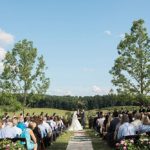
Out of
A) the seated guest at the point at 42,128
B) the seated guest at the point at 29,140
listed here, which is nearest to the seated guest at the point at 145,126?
the seated guest at the point at 29,140

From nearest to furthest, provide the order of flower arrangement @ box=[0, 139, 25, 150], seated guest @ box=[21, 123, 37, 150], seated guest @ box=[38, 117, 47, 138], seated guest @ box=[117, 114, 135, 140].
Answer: flower arrangement @ box=[0, 139, 25, 150], seated guest @ box=[21, 123, 37, 150], seated guest @ box=[117, 114, 135, 140], seated guest @ box=[38, 117, 47, 138]

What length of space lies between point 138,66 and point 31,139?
110 ft

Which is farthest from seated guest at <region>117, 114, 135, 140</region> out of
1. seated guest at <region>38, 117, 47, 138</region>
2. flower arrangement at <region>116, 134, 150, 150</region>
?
seated guest at <region>38, 117, 47, 138</region>

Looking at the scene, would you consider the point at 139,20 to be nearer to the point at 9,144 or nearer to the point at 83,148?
the point at 83,148

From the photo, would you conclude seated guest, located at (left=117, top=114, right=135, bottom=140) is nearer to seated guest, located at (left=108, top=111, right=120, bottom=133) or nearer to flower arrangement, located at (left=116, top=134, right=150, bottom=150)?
flower arrangement, located at (left=116, top=134, right=150, bottom=150)

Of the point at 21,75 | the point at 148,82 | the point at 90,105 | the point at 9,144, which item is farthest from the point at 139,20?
the point at 90,105

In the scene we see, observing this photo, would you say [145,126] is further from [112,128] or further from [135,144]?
[112,128]

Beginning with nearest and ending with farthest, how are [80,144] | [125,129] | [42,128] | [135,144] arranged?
[135,144]
[125,129]
[42,128]
[80,144]

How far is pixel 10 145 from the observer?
13.6 meters

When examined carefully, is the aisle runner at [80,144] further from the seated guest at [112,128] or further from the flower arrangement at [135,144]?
the flower arrangement at [135,144]

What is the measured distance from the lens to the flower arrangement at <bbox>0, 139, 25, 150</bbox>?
13.5m

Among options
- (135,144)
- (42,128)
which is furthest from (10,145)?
(42,128)

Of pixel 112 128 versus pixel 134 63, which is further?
pixel 134 63

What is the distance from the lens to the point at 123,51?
161 ft
